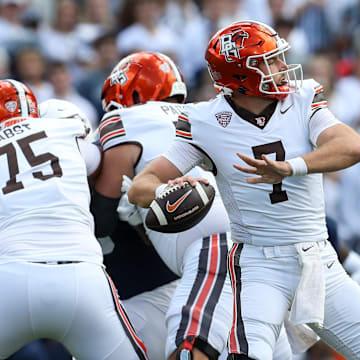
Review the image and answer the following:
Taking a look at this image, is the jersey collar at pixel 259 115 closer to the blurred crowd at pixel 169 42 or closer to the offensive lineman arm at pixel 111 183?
the offensive lineman arm at pixel 111 183

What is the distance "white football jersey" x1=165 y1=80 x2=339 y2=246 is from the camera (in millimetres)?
3664

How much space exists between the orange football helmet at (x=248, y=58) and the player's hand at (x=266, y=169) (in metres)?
0.42

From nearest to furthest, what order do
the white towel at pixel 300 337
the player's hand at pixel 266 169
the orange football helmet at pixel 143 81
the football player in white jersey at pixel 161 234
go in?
the player's hand at pixel 266 169, the football player in white jersey at pixel 161 234, the white towel at pixel 300 337, the orange football helmet at pixel 143 81

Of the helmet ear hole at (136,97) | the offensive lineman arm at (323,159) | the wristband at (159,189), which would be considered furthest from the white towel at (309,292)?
→ the helmet ear hole at (136,97)

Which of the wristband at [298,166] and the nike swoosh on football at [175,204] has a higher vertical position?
the wristband at [298,166]

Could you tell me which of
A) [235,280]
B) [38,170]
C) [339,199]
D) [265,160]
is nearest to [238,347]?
[235,280]

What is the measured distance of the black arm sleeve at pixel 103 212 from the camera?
4.58m

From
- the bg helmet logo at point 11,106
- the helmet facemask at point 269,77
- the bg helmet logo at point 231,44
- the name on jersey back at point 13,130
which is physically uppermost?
the bg helmet logo at point 231,44

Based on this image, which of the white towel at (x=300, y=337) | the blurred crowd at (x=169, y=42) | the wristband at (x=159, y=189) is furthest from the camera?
the blurred crowd at (x=169, y=42)

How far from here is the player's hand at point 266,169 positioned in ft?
11.0

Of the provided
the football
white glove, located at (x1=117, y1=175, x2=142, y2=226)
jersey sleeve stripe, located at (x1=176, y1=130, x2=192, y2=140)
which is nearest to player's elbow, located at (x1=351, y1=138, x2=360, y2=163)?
the football

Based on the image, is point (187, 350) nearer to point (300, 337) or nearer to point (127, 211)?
point (300, 337)

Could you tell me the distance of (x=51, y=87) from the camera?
888 centimetres

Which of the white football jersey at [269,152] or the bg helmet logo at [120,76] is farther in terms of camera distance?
the bg helmet logo at [120,76]
